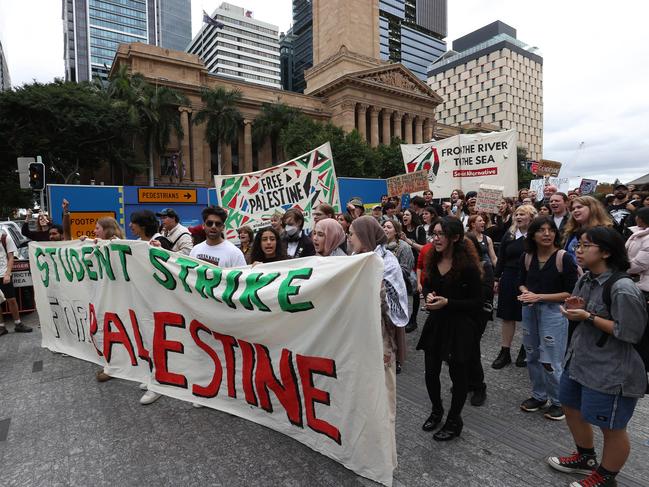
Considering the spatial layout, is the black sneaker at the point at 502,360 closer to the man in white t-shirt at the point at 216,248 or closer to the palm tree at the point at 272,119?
the man in white t-shirt at the point at 216,248

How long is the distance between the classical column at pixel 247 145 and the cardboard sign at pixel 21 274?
40.3 meters

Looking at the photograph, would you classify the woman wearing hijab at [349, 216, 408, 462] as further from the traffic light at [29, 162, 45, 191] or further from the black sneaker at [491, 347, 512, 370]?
the traffic light at [29, 162, 45, 191]

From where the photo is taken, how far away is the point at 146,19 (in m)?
134

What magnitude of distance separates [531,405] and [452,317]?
1206 mm

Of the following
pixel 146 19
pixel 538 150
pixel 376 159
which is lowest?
pixel 376 159

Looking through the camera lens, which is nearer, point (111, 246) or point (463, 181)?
point (111, 246)

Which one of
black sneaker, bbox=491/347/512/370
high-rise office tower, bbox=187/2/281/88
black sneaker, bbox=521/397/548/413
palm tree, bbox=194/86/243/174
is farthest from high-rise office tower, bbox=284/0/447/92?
black sneaker, bbox=521/397/548/413

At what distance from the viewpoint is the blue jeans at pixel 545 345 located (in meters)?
3.29

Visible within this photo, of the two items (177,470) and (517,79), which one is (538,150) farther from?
(177,470)

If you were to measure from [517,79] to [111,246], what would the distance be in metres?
130

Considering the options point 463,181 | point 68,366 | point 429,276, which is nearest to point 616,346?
point 429,276

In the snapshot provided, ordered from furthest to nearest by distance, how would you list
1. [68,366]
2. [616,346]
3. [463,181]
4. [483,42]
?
[483,42], [463,181], [68,366], [616,346]

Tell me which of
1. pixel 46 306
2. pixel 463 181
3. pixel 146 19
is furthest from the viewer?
pixel 146 19

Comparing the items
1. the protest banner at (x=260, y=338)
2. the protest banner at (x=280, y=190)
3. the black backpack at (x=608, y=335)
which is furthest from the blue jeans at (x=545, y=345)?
the protest banner at (x=280, y=190)
